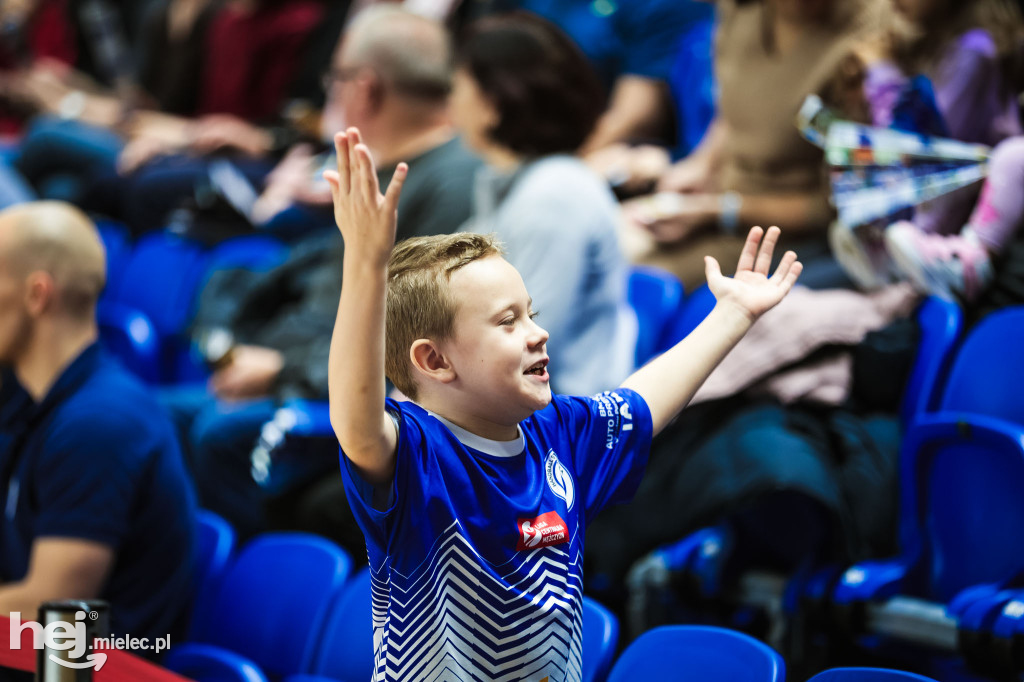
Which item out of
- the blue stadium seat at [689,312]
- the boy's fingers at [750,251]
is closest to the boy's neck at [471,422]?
the boy's fingers at [750,251]

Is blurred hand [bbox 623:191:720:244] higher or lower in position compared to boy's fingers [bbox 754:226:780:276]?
lower

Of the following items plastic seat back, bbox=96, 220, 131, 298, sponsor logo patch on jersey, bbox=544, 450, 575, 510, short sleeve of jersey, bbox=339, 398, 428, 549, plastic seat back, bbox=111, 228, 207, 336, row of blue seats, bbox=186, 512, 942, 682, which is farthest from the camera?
plastic seat back, bbox=96, 220, 131, 298

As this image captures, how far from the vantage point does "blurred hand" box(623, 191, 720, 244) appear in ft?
8.54

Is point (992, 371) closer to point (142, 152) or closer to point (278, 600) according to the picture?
point (278, 600)

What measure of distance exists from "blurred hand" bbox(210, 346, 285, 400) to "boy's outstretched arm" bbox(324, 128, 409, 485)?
1.60 metres

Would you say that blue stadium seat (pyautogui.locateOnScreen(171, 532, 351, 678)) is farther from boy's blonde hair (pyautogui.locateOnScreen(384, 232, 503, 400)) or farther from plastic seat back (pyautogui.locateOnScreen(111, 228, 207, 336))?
plastic seat back (pyautogui.locateOnScreen(111, 228, 207, 336))

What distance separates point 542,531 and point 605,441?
0.17 m

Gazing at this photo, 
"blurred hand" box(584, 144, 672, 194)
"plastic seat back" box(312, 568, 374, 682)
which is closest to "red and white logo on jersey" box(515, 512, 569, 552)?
"plastic seat back" box(312, 568, 374, 682)

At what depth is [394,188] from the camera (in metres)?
0.94

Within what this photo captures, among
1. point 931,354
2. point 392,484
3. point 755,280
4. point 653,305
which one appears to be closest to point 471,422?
point 392,484

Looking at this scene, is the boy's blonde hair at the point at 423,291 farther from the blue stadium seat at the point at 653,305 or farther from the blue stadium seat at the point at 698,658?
the blue stadium seat at the point at 653,305

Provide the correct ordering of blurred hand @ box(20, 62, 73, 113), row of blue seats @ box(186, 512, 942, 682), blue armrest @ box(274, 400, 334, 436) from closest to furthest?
row of blue seats @ box(186, 512, 942, 682), blue armrest @ box(274, 400, 334, 436), blurred hand @ box(20, 62, 73, 113)

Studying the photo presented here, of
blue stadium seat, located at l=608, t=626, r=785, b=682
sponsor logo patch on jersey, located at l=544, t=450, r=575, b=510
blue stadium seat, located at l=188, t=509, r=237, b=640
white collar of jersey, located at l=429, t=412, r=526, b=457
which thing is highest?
white collar of jersey, located at l=429, t=412, r=526, b=457

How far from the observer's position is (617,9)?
337cm
